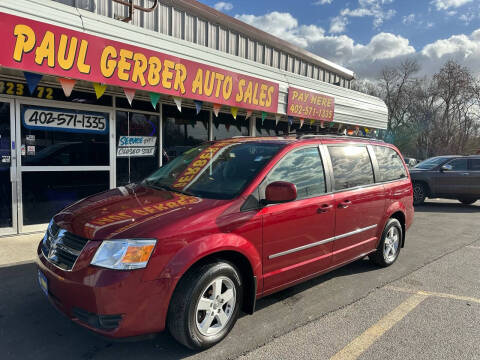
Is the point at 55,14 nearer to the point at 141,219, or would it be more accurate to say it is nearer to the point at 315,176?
the point at 141,219

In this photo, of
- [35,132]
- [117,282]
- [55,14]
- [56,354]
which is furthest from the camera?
[35,132]

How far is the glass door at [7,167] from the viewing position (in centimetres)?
541

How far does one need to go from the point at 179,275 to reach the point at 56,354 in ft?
3.84

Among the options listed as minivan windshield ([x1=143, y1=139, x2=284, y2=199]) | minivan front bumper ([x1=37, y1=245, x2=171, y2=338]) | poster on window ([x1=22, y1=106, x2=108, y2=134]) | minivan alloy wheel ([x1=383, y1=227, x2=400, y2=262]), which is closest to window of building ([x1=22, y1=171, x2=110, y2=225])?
poster on window ([x1=22, y1=106, x2=108, y2=134])

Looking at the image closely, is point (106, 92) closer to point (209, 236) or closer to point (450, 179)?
point (209, 236)

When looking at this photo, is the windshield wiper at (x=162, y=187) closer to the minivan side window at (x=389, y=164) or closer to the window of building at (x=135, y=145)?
the minivan side window at (x=389, y=164)

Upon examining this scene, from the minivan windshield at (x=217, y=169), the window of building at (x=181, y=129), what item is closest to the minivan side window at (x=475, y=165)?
the window of building at (x=181, y=129)

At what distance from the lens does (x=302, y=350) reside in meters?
2.62

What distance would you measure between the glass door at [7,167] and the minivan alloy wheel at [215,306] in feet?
15.1

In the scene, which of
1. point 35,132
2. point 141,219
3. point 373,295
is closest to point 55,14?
point 35,132

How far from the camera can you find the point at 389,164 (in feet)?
15.3

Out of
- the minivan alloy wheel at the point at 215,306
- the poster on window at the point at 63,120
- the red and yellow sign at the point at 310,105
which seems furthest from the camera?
the red and yellow sign at the point at 310,105

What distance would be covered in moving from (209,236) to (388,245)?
3.11 metres

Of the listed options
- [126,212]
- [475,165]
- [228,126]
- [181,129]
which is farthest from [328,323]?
[475,165]
